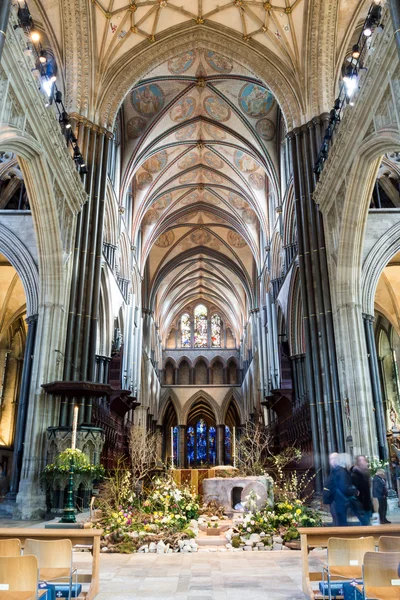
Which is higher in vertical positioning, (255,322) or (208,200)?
(208,200)

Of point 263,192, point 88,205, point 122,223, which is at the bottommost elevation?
point 88,205

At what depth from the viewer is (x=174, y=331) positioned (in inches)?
1576

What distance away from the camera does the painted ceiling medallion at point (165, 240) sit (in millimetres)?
30500

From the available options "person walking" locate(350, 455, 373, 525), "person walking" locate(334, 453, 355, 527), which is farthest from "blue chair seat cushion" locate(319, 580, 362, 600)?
"person walking" locate(350, 455, 373, 525)

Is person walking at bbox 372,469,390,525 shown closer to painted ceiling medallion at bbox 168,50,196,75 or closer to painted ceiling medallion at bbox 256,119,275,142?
painted ceiling medallion at bbox 256,119,275,142

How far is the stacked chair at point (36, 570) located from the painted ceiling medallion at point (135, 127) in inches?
746

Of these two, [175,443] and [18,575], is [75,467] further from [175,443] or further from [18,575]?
[175,443]

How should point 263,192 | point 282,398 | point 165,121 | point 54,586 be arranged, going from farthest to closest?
point 263,192 → point 165,121 → point 282,398 → point 54,586

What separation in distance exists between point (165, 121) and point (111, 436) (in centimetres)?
1285

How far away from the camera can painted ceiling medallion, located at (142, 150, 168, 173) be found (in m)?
23.3

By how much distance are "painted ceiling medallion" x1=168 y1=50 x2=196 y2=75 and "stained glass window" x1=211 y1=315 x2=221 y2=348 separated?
2363cm

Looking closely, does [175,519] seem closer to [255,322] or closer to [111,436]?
[111,436]

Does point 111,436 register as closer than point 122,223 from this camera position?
Yes

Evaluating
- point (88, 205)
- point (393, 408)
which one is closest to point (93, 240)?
point (88, 205)
